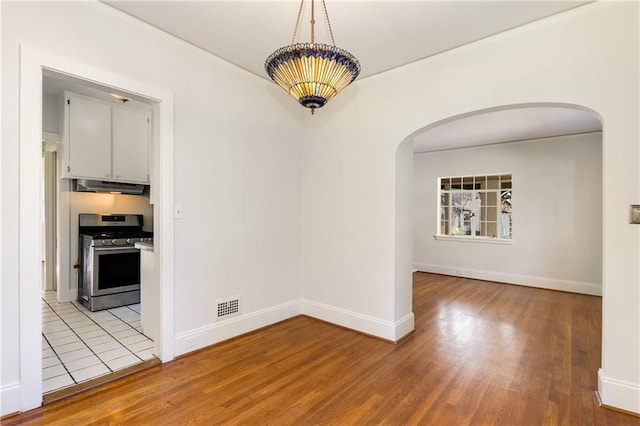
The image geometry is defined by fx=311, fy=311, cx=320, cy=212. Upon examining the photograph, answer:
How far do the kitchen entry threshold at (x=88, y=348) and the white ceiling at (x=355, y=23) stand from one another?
2.88 metres

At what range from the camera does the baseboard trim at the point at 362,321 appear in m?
3.29

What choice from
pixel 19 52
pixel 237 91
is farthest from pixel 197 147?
pixel 19 52

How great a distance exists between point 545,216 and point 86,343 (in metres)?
7.11

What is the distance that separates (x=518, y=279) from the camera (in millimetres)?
6012

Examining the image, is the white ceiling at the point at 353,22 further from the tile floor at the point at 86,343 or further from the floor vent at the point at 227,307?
the tile floor at the point at 86,343

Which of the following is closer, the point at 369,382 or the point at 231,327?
the point at 369,382

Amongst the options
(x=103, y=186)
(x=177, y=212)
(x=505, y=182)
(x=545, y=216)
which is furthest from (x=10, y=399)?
(x=505, y=182)

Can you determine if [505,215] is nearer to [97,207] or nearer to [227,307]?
[227,307]

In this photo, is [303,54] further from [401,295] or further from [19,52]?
[401,295]

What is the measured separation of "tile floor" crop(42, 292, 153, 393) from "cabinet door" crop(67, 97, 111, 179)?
180 cm

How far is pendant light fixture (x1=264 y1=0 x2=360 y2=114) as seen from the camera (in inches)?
69.1

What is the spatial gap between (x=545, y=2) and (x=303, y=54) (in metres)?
1.94

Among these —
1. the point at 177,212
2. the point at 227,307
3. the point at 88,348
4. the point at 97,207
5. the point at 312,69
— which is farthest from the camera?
the point at 97,207

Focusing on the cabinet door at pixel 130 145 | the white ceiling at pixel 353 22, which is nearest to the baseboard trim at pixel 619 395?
the white ceiling at pixel 353 22
